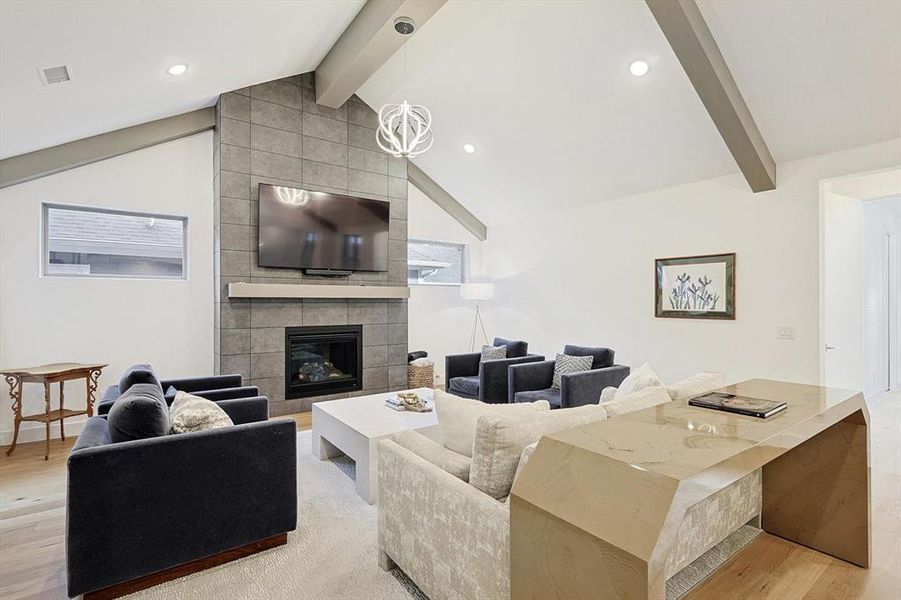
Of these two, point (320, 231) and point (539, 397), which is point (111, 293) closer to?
point (320, 231)

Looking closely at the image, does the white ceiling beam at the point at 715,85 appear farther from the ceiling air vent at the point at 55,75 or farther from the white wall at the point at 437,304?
the white wall at the point at 437,304

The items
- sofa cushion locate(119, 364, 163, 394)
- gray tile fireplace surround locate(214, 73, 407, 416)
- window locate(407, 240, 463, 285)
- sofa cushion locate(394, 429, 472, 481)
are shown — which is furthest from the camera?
window locate(407, 240, 463, 285)

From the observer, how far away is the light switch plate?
4.08 metres

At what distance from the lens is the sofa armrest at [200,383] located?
3.50 metres

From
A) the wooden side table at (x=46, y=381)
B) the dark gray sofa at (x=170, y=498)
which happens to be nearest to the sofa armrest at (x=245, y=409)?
the dark gray sofa at (x=170, y=498)

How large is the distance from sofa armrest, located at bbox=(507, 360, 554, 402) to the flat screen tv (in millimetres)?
2337

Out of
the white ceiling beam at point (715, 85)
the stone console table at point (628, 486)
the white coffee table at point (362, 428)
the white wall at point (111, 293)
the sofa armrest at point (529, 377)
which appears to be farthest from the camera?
the sofa armrest at point (529, 377)

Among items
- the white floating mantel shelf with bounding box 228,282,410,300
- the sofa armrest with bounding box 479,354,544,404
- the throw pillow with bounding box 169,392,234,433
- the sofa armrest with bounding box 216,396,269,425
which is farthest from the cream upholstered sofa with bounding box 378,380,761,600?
the white floating mantel shelf with bounding box 228,282,410,300

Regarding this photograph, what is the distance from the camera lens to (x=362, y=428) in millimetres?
3059

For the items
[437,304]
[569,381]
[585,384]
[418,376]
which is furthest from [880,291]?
[418,376]

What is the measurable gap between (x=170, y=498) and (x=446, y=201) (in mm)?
5633

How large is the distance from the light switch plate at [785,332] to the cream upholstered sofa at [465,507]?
2.50m

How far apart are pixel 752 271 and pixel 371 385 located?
4388 mm

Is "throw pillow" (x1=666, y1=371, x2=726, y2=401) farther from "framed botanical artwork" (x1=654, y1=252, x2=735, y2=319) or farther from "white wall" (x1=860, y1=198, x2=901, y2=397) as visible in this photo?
"white wall" (x1=860, y1=198, x2=901, y2=397)
